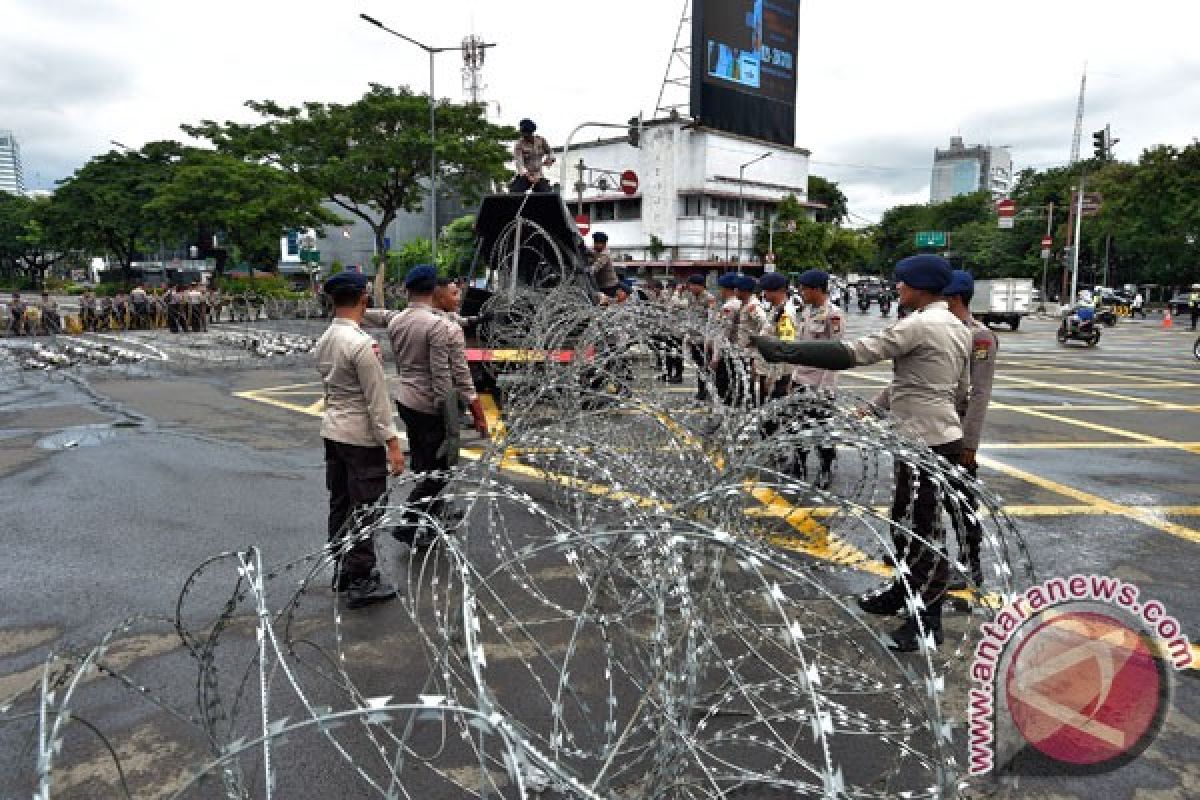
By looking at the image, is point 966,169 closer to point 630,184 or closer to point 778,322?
point 630,184

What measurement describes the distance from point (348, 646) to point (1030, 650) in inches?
142

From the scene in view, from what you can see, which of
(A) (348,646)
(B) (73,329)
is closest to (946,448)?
(A) (348,646)

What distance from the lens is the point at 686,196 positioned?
5419cm

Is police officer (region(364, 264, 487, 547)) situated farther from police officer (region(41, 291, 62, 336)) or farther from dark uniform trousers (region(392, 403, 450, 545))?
police officer (region(41, 291, 62, 336))

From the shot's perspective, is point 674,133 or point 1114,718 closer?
point 1114,718

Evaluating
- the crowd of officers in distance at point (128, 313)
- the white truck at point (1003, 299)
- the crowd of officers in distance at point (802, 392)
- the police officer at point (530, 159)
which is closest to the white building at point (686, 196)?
the white truck at point (1003, 299)

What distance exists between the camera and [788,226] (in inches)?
2210

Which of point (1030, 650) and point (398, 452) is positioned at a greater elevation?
point (398, 452)

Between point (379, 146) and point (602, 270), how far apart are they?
20279 mm

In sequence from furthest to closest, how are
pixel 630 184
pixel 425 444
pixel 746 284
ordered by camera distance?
pixel 630 184
pixel 746 284
pixel 425 444

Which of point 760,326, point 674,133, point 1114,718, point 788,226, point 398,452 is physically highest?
point 674,133

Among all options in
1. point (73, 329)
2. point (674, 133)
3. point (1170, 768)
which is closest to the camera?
point (1170, 768)

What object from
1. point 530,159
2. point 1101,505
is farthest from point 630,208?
point 1101,505

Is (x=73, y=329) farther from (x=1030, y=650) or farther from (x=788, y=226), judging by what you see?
(x=788, y=226)
